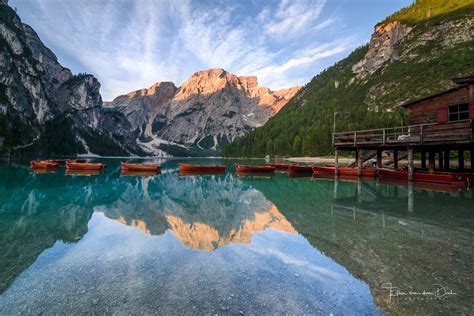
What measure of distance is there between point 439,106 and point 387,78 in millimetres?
125083

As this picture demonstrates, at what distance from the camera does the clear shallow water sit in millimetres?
7168

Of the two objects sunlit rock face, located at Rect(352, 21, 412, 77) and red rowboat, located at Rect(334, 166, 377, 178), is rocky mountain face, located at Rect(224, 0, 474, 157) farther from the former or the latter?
red rowboat, located at Rect(334, 166, 377, 178)

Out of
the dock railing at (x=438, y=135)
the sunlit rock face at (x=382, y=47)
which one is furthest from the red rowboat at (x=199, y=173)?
the sunlit rock face at (x=382, y=47)

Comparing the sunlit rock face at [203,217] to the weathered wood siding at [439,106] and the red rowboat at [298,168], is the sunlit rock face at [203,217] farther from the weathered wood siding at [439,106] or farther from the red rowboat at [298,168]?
the red rowboat at [298,168]

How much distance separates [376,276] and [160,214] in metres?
15.0

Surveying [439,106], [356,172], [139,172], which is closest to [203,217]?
[356,172]

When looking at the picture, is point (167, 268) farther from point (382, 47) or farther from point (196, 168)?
point (382, 47)

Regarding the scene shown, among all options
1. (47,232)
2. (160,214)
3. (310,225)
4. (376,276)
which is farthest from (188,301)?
(160,214)

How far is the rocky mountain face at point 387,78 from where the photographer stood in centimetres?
11544

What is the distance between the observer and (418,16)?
16638 centimetres

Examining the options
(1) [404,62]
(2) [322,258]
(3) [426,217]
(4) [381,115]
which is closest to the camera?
(2) [322,258]

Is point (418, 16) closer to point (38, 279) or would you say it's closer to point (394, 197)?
point (394, 197)
